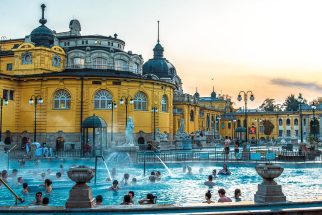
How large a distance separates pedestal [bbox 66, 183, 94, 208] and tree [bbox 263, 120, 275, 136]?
4068 inches

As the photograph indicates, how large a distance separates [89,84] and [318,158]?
25895mm

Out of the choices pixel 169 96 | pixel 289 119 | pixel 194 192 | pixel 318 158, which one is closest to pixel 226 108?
pixel 289 119

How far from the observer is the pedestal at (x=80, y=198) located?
956cm

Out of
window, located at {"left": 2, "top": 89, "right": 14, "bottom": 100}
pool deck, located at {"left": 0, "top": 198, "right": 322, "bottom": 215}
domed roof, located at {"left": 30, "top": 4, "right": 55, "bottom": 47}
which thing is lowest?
pool deck, located at {"left": 0, "top": 198, "right": 322, "bottom": 215}

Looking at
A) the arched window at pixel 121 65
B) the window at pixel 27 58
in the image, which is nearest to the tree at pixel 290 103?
the arched window at pixel 121 65

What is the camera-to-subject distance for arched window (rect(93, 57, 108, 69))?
2167 inches

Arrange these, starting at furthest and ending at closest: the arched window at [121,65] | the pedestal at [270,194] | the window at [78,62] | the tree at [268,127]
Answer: the tree at [268,127] < the arched window at [121,65] < the window at [78,62] < the pedestal at [270,194]

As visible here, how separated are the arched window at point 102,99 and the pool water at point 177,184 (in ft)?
52.7

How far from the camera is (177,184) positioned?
2288 cm

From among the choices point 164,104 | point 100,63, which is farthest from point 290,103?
point 100,63

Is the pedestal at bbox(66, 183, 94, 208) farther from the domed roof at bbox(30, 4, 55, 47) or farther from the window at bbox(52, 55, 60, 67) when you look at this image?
the domed roof at bbox(30, 4, 55, 47)

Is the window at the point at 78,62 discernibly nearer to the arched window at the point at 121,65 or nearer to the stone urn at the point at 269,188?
the arched window at the point at 121,65

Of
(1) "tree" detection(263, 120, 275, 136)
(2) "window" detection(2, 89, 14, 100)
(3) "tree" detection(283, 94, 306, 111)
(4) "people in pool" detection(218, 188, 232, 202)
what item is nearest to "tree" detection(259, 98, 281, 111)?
(3) "tree" detection(283, 94, 306, 111)

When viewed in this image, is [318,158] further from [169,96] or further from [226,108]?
[226,108]
